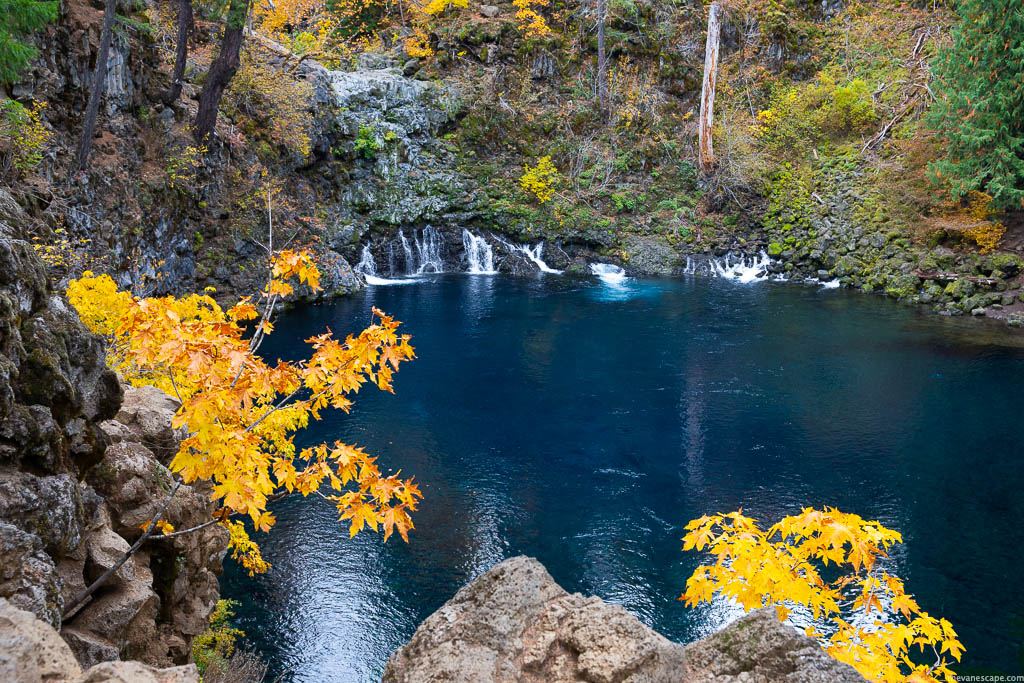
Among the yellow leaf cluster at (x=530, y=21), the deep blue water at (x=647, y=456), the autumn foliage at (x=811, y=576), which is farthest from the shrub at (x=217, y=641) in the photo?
the yellow leaf cluster at (x=530, y=21)

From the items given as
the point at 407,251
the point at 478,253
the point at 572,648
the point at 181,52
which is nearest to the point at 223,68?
the point at 181,52

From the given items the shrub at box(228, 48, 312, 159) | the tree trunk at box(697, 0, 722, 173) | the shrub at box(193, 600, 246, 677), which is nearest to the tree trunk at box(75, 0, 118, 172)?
the shrub at box(228, 48, 312, 159)

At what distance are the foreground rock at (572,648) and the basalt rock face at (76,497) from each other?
2438 mm

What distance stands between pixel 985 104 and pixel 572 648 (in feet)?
81.4

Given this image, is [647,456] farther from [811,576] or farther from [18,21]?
[18,21]

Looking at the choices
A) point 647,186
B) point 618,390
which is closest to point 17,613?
point 618,390

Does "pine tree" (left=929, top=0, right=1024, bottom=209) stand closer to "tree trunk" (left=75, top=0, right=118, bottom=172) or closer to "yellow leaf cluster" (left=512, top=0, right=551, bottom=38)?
"yellow leaf cluster" (left=512, top=0, right=551, bottom=38)

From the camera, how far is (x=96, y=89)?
51.8 ft

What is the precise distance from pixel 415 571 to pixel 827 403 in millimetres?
11045

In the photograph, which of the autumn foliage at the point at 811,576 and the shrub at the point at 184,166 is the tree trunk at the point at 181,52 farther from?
the autumn foliage at the point at 811,576

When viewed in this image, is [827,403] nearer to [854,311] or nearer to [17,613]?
[854,311]

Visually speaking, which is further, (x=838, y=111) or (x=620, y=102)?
(x=620, y=102)

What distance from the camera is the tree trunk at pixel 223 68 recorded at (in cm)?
1936

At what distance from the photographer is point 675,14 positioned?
3703 centimetres
